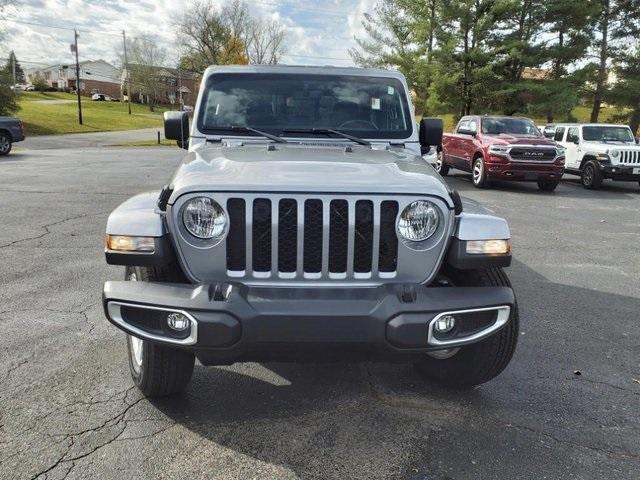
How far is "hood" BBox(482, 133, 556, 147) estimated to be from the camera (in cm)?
1326

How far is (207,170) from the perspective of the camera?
2.83 m

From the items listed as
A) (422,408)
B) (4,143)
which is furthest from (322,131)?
(4,143)

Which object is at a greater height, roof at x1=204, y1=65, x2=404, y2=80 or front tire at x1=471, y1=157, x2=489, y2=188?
roof at x1=204, y1=65, x2=404, y2=80

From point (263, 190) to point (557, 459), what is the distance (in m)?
1.92

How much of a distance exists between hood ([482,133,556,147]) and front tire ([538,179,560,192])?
0.97m

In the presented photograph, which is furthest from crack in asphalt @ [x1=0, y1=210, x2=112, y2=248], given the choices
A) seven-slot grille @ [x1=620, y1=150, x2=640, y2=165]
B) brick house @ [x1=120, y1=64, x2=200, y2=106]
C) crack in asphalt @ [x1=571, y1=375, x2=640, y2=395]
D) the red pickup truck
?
brick house @ [x1=120, y1=64, x2=200, y2=106]

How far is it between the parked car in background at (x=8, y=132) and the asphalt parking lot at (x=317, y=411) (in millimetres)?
17058

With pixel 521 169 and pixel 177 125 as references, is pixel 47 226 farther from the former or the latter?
pixel 521 169

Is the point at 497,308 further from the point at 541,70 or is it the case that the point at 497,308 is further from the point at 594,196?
the point at 541,70

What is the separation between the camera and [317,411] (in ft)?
10.1

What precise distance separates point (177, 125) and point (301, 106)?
41.8 inches

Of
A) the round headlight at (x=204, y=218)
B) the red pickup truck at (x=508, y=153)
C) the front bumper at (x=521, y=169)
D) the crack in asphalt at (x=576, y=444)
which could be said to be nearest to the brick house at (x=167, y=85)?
the red pickup truck at (x=508, y=153)

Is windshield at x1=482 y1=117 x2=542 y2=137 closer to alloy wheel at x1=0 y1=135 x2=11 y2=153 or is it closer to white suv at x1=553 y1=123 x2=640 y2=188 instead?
white suv at x1=553 y1=123 x2=640 y2=188

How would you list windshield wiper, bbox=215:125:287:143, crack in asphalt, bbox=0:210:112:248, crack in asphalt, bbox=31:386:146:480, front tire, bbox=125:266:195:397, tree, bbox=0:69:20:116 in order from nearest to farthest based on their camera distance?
crack in asphalt, bbox=31:386:146:480, front tire, bbox=125:266:195:397, windshield wiper, bbox=215:125:287:143, crack in asphalt, bbox=0:210:112:248, tree, bbox=0:69:20:116
